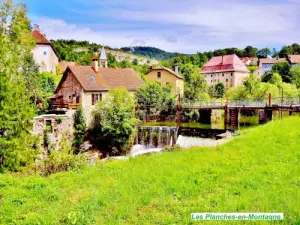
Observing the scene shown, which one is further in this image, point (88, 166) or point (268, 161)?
point (88, 166)

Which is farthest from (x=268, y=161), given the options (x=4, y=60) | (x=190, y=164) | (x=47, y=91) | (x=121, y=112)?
(x=47, y=91)

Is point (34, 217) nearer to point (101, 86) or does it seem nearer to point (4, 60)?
point (4, 60)

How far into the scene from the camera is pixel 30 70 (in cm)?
3188

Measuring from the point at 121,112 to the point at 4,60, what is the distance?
11.7 meters

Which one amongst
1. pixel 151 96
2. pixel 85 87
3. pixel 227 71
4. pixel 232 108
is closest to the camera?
pixel 85 87

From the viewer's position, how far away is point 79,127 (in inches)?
1110

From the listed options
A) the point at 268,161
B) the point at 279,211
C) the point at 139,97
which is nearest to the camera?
the point at 279,211

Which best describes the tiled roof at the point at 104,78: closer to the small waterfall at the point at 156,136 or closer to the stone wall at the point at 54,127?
the stone wall at the point at 54,127

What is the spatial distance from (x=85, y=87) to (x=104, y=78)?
3799 mm

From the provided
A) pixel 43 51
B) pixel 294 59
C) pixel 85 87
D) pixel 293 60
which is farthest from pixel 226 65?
pixel 85 87

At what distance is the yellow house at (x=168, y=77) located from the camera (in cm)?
4659

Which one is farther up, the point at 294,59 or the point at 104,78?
the point at 294,59

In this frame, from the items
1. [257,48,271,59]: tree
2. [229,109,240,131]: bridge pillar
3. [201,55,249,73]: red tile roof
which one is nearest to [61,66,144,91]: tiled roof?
[229,109,240,131]: bridge pillar

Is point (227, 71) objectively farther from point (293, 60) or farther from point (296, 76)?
point (293, 60)
